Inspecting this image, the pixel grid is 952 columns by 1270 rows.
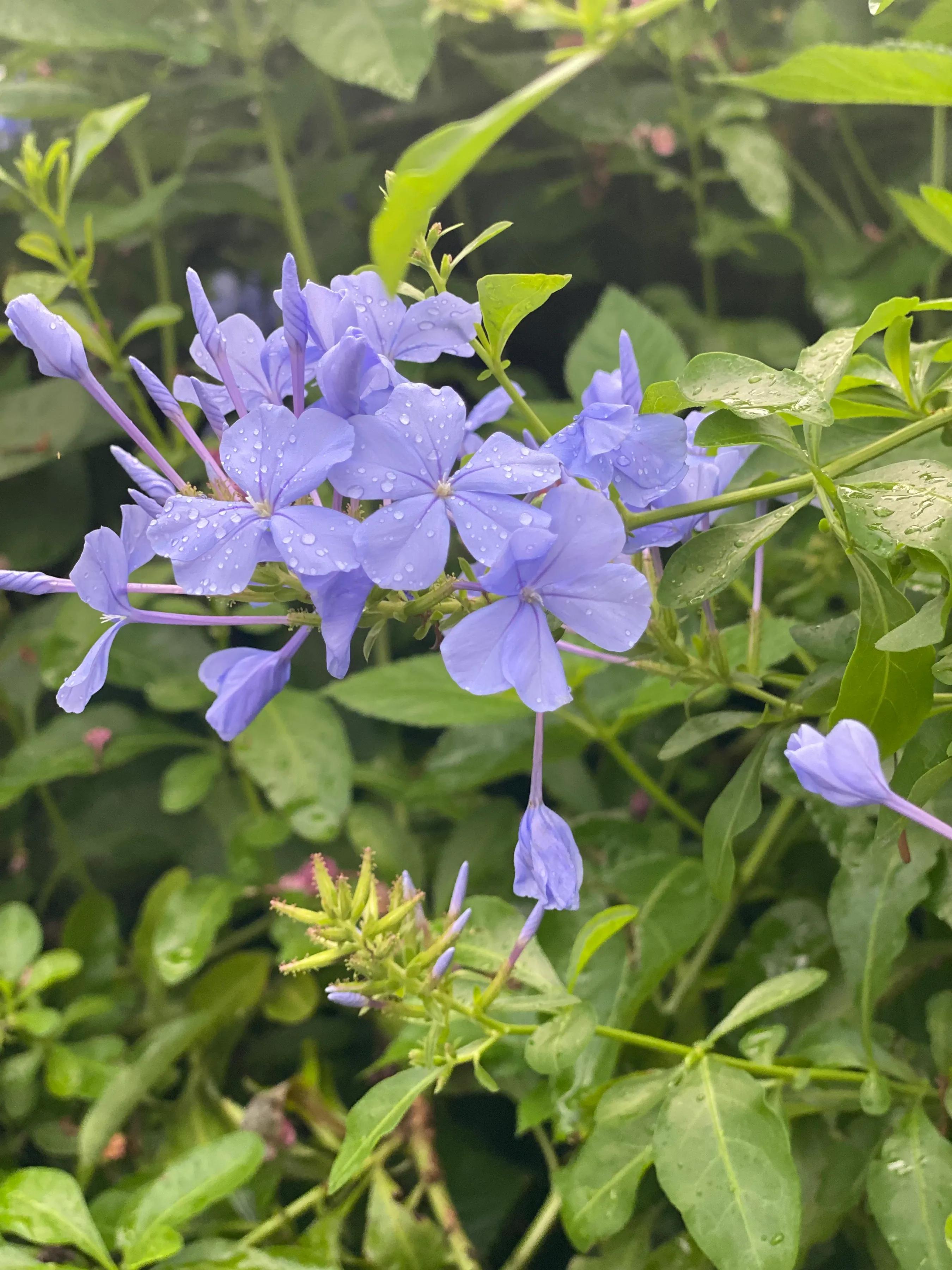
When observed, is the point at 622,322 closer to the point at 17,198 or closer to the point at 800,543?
the point at 800,543

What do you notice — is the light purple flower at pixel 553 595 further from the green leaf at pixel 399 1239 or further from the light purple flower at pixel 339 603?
the green leaf at pixel 399 1239

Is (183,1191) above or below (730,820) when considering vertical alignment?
below

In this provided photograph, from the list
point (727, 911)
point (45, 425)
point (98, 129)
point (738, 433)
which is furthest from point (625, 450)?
point (45, 425)

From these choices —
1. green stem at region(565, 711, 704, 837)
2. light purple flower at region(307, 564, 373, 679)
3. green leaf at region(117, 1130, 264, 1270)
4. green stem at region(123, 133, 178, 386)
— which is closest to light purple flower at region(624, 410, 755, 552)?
light purple flower at region(307, 564, 373, 679)

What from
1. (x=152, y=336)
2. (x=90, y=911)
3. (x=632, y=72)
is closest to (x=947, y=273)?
(x=632, y=72)

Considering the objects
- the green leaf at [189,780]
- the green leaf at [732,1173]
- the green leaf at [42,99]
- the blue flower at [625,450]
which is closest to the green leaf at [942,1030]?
the green leaf at [732,1173]

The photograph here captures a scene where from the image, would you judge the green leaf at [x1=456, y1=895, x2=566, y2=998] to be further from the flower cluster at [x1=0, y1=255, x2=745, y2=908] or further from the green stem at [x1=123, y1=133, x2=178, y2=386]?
the green stem at [x1=123, y1=133, x2=178, y2=386]

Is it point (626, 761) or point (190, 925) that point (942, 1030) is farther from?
point (190, 925)
